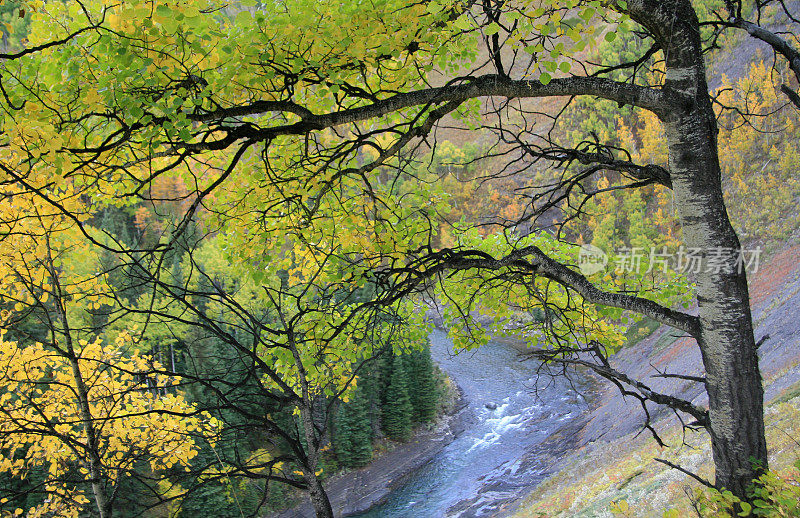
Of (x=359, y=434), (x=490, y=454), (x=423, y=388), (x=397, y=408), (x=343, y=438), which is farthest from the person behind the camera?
(x=423, y=388)

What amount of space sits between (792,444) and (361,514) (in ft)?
60.8

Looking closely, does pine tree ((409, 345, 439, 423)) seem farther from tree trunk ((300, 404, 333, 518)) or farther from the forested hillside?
tree trunk ((300, 404, 333, 518))

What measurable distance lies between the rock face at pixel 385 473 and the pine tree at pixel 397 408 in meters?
0.85

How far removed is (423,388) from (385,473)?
6.98 meters

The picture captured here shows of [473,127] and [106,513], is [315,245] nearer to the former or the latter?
[473,127]

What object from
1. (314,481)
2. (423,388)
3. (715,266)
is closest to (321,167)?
(314,481)

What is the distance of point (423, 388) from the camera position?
31.5 meters

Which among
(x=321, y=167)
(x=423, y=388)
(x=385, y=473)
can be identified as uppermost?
(x=321, y=167)

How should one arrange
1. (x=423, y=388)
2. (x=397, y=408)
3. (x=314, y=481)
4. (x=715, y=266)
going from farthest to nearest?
(x=423, y=388), (x=397, y=408), (x=314, y=481), (x=715, y=266)

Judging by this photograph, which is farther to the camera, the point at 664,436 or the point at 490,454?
the point at 490,454

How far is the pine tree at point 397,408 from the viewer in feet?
97.7

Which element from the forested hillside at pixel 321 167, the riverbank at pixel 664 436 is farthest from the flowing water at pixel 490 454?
the forested hillside at pixel 321 167

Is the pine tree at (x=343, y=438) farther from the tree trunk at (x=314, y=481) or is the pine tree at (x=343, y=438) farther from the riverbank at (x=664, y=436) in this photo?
the tree trunk at (x=314, y=481)

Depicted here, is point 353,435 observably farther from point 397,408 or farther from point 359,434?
point 397,408
